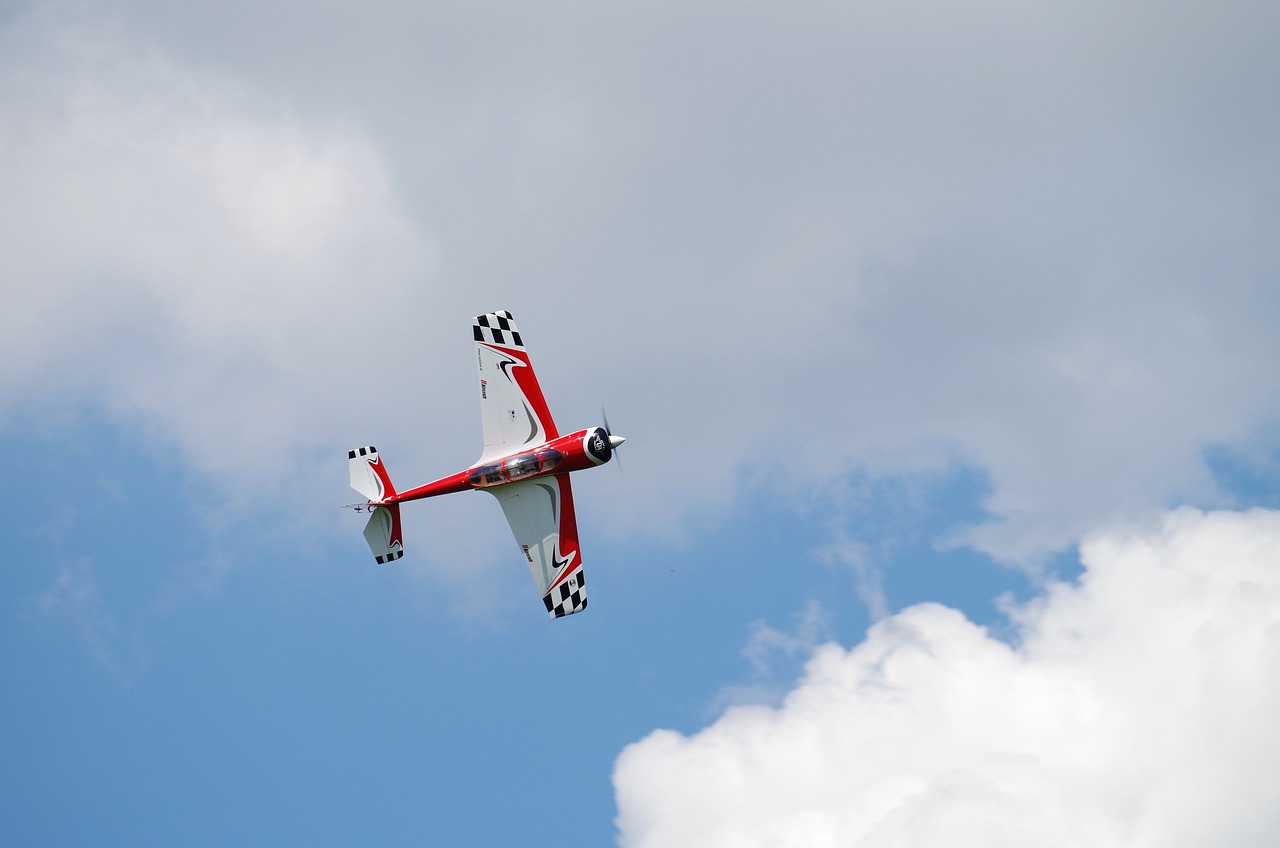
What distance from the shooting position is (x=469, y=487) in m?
62.7

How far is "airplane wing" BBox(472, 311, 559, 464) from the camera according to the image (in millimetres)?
62688

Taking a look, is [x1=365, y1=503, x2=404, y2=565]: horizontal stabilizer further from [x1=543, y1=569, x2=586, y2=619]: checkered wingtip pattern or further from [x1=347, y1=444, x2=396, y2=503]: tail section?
[x1=543, y1=569, x2=586, y2=619]: checkered wingtip pattern

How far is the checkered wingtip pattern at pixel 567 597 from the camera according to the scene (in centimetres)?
6253

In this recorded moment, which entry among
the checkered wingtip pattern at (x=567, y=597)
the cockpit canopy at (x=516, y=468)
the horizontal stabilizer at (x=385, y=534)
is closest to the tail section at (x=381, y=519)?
the horizontal stabilizer at (x=385, y=534)

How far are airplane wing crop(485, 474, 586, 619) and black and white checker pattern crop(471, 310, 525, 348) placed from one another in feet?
18.8

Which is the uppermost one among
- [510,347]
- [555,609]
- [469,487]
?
[510,347]

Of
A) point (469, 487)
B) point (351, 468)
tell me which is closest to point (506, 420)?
point (469, 487)

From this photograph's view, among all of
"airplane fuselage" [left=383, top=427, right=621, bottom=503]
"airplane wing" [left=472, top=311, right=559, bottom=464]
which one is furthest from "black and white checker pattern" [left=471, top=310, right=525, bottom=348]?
"airplane fuselage" [left=383, top=427, right=621, bottom=503]

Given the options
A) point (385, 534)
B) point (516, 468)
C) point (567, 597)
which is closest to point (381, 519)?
point (385, 534)

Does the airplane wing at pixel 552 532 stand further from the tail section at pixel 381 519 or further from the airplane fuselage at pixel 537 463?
the tail section at pixel 381 519

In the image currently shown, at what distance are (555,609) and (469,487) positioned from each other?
18.8 feet

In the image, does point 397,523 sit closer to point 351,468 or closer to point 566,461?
point 351,468

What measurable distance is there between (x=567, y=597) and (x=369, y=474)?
9.51 meters

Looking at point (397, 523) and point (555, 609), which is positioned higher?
point (397, 523)
